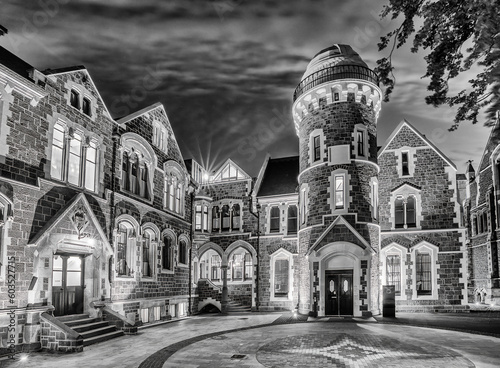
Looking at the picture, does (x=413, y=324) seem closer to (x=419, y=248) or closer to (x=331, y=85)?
(x=419, y=248)

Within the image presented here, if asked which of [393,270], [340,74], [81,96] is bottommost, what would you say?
[393,270]

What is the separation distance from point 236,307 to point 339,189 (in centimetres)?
1093

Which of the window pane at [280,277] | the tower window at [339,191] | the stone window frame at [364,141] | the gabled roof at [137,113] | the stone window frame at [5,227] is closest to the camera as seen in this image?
the stone window frame at [5,227]

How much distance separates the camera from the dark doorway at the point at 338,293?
23641 millimetres

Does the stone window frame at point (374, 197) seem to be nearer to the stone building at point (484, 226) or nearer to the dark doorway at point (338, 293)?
the dark doorway at point (338, 293)

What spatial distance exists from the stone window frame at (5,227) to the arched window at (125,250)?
6.45 metres

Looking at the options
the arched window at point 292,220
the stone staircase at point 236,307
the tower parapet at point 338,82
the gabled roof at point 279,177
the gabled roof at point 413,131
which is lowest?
the stone staircase at point 236,307

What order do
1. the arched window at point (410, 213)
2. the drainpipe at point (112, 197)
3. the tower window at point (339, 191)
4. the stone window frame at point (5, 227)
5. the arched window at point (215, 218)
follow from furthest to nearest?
the arched window at point (215, 218) → the arched window at point (410, 213) → the tower window at point (339, 191) → the drainpipe at point (112, 197) → the stone window frame at point (5, 227)

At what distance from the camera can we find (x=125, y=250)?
20.2m

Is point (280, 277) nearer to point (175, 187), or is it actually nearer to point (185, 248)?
point (185, 248)

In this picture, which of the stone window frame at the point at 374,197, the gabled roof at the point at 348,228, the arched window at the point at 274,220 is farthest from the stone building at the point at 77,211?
the stone window frame at the point at 374,197

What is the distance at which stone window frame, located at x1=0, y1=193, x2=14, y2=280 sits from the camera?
13055mm

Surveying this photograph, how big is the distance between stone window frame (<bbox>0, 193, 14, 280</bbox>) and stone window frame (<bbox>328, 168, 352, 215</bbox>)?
1670 cm

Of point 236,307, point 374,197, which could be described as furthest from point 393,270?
point 236,307
